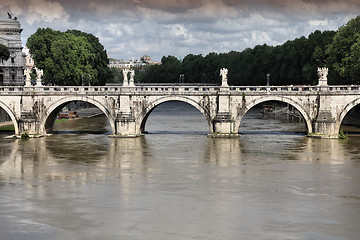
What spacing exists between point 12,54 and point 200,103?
2930 inches

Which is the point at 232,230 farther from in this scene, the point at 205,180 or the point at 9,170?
the point at 9,170

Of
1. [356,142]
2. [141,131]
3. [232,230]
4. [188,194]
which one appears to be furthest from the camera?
[141,131]

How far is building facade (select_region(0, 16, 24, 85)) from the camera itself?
128 metres

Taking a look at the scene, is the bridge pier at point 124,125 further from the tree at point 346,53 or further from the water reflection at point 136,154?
the tree at point 346,53

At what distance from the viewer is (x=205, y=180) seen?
147 feet

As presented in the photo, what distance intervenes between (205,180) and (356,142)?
25.4m

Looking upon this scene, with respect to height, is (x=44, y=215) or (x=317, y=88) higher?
(x=317, y=88)

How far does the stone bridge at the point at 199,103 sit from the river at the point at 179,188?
2.21 meters

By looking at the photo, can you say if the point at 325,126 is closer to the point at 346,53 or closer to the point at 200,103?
the point at 200,103

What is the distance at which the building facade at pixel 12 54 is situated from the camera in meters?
128

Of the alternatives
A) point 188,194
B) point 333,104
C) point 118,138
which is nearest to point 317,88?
point 333,104

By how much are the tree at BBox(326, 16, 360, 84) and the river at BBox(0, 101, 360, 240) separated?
17268mm

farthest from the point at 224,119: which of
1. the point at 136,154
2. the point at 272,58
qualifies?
the point at 272,58

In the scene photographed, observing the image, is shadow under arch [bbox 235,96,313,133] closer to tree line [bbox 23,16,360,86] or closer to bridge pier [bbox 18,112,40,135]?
tree line [bbox 23,16,360,86]
